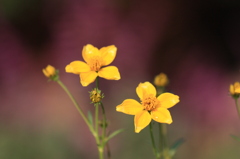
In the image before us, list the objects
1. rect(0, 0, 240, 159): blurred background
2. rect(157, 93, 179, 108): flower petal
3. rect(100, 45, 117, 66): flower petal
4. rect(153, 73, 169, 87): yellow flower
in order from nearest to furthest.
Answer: rect(157, 93, 179, 108): flower petal
rect(100, 45, 117, 66): flower petal
rect(153, 73, 169, 87): yellow flower
rect(0, 0, 240, 159): blurred background

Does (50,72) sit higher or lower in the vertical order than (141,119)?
higher

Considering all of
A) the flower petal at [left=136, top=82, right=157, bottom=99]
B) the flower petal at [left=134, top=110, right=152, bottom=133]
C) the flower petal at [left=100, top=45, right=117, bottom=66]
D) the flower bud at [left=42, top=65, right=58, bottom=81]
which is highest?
the flower petal at [left=100, top=45, right=117, bottom=66]

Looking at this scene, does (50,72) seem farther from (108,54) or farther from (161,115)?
(161,115)

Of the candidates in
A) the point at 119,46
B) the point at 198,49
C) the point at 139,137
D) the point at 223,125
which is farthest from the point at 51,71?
the point at 198,49

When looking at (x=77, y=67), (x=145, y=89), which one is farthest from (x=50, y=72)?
(x=145, y=89)

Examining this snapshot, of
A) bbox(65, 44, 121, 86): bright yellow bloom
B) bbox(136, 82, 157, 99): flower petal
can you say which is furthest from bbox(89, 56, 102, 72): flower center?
bbox(136, 82, 157, 99): flower petal

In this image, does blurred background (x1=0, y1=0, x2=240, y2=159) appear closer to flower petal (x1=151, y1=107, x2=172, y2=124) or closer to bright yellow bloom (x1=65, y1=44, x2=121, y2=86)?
bright yellow bloom (x1=65, y1=44, x2=121, y2=86)

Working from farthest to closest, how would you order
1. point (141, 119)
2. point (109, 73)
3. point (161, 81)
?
1. point (161, 81)
2. point (109, 73)
3. point (141, 119)

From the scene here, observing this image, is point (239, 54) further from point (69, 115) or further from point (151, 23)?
point (69, 115)

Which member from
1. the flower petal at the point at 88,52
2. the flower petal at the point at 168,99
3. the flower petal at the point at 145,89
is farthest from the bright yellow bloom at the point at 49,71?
the flower petal at the point at 168,99
